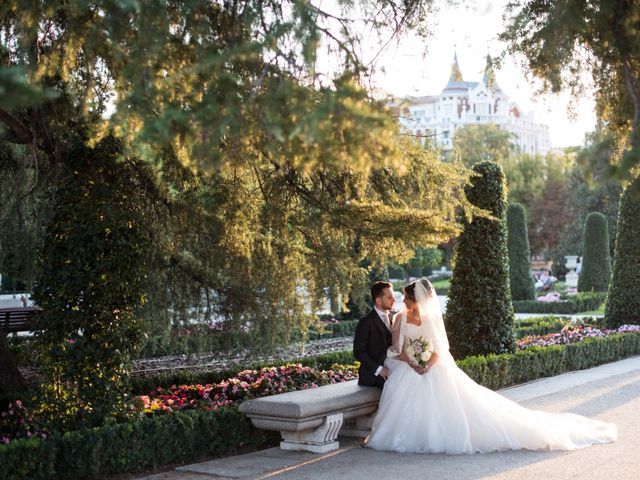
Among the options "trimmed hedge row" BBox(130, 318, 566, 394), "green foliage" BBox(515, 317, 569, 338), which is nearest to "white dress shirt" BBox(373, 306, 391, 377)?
"trimmed hedge row" BBox(130, 318, 566, 394)

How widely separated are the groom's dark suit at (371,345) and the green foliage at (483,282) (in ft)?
12.0

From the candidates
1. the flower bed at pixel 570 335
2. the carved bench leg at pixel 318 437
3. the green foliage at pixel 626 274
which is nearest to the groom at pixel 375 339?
the carved bench leg at pixel 318 437

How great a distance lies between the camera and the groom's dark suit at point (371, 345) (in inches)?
319

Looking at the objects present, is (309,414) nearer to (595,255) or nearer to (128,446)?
(128,446)

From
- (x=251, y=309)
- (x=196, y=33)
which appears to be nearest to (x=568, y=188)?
(x=251, y=309)

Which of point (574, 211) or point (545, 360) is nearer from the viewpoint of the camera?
point (545, 360)

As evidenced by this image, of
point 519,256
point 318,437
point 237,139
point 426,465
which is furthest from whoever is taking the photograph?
point 519,256

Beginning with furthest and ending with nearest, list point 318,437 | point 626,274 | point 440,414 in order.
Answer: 1. point 626,274
2. point 440,414
3. point 318,437

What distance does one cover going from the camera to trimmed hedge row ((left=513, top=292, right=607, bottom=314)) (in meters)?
25.5

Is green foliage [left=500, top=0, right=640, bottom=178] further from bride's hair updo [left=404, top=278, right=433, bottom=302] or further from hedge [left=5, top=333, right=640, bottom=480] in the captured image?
hedge [left=5, top=333, right=640, bottom=480]

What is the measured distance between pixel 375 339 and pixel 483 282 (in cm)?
386

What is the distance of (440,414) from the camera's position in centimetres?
762

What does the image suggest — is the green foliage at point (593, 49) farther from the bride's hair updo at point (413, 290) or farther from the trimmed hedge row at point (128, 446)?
the trimmed hedge row at point (128, 446)

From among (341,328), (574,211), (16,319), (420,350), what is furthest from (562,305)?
(574,211)
